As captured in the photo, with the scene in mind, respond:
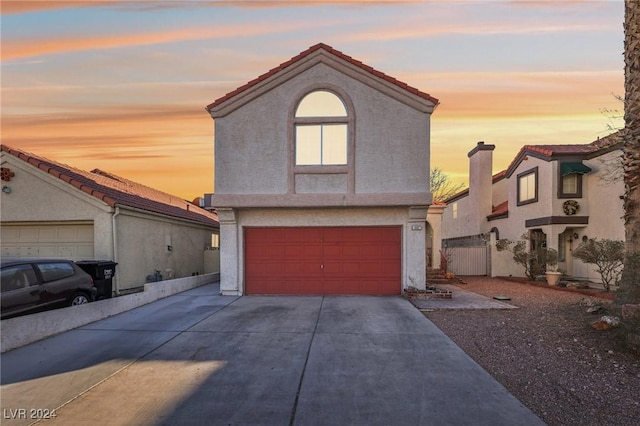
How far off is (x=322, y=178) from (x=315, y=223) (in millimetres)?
1587

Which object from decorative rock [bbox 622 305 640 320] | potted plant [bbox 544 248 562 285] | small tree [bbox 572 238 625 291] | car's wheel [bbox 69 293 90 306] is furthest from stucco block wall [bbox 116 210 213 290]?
potted plant [bbox 544 248 562 285]

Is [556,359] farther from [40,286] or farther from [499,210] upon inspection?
[499,210]

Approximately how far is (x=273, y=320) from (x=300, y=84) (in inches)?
311

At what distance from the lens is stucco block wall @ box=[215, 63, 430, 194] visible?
11.9m

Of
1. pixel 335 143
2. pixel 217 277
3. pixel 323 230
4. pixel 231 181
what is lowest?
pixel 217 277

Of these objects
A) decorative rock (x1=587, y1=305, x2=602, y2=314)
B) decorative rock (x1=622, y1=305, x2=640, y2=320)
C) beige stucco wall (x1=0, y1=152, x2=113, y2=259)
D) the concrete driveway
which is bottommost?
the concrete driveway

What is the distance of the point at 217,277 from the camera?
1670cm

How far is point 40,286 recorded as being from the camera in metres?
7.78

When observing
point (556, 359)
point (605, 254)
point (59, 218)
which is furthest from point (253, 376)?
point (605, 254)

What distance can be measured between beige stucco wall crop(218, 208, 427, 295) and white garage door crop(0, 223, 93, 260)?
15.0ft

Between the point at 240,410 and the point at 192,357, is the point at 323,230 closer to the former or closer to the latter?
the point at 192,357

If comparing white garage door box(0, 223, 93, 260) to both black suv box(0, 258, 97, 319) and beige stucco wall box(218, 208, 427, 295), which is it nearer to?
black suv box(0, 258, 97, 319)

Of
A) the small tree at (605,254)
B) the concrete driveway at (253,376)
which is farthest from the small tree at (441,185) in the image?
the concrete driveway at (253,376)

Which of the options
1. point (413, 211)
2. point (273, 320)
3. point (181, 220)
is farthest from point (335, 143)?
point (181, 220)
